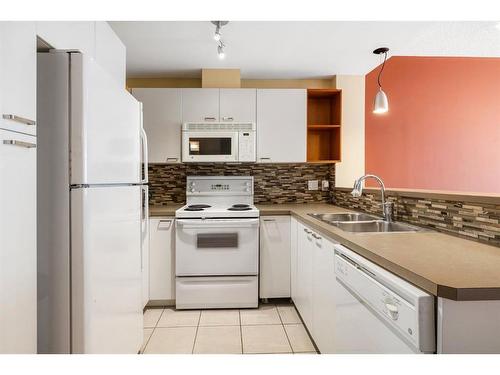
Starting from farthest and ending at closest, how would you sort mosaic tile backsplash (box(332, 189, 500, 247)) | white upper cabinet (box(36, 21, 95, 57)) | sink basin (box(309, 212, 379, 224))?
sink basin (box(309, 212, 379, 224)) → mosaic tile backsplash (box(332, 189, 500, 247)) → white upper cabinet (box(36, 21, 95, 57))

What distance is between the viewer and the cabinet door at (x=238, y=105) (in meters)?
3.13

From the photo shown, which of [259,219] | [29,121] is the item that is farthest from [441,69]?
[29,121]

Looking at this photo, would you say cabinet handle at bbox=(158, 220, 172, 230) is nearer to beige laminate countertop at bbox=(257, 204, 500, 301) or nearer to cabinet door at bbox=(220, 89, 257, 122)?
cabinet door at bbox=(220, 89, 257, 122)

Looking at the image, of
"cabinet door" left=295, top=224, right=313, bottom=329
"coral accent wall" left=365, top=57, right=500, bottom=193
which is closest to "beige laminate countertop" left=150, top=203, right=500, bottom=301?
"cabinet door" left=295, top=224, right=313, bottom=329

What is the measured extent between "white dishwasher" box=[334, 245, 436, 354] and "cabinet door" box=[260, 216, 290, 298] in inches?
49.5

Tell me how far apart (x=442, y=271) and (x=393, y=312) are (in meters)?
0.19

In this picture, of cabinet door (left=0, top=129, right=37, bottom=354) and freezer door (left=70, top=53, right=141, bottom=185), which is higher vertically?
freezer door (left=70, top=53, right=141, bottom=185)

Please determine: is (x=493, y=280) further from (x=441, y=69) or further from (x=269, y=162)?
(x=441, y=69)

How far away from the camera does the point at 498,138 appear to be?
138 inches

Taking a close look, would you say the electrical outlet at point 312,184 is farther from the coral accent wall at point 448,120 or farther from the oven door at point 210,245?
the coral accent wall at point 448,120

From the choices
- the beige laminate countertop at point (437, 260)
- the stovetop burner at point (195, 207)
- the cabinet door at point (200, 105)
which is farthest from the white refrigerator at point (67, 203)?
the cabinet door at point (200, 105)

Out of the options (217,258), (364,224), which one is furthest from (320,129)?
(217,258)

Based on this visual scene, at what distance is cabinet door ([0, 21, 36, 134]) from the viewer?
97 centimetres

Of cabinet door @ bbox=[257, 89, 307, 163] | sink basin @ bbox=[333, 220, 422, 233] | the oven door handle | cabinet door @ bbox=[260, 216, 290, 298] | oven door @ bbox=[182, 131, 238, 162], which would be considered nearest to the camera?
sink basin @ bbox=[333, 220, 422, 233]
